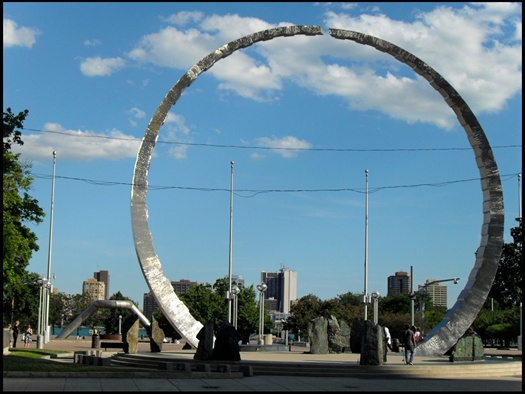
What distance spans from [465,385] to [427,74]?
46.4ft

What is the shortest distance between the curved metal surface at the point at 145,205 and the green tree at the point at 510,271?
1906cm

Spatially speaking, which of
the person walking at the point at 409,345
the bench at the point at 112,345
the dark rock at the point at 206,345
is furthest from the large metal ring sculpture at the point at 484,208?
the bench at the point at 112,345

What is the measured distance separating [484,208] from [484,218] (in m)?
0.37

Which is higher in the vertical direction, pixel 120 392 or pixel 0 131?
pixel 0 131

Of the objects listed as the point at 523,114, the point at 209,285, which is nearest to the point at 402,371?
the point at 523,114

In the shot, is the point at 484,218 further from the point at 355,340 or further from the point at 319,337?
A: the point at 319,337

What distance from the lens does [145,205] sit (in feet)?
89.6

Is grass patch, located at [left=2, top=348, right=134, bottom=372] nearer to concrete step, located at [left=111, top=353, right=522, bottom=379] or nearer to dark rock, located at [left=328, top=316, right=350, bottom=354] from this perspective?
concrete step, located at [left=111, top=353, right=522, bottom=379]

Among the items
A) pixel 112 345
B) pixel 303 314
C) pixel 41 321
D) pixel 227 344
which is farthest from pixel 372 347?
pixel 303 314

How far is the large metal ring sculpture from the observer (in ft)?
88.1

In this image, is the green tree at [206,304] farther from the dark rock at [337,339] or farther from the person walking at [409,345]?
the person walking at [409,345]

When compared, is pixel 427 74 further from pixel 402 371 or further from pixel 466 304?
pixel 402 371

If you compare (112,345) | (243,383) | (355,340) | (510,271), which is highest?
(510,271)

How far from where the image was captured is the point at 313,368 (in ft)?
71.2
